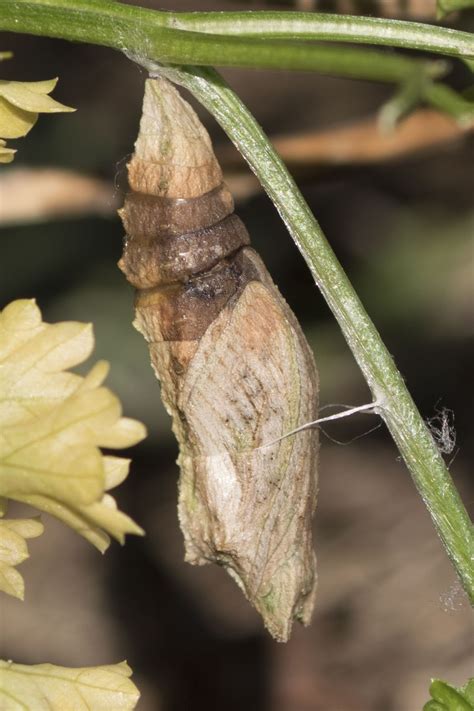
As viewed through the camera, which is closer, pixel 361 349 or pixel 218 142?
pixel 361 349

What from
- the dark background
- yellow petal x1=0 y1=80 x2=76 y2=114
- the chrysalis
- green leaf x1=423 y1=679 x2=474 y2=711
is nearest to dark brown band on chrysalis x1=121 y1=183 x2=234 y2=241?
the chrysalis

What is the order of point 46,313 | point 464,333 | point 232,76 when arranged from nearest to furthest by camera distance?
point 46,313
point 464,333
point 232,76

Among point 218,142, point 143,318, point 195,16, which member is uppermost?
point 195,16

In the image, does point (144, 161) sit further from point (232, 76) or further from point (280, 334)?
point (232, 76)

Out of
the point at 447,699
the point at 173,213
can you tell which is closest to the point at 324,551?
the point at 447,699

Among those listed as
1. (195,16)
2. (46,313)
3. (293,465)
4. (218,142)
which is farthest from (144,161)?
(218,142)

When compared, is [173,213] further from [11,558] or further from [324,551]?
[324,551]

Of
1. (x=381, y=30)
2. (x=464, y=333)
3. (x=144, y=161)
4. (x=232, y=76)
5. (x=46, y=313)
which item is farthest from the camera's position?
(x=232, y=76)

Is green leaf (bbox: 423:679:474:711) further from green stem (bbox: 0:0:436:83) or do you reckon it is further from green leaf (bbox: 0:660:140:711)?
green stem (bbox: 0:0:436:83)
